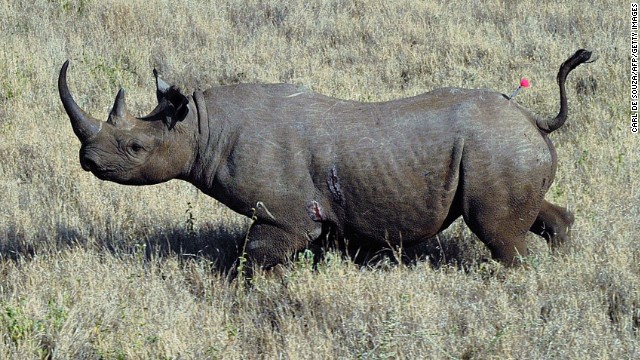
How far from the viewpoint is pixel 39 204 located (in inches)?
346

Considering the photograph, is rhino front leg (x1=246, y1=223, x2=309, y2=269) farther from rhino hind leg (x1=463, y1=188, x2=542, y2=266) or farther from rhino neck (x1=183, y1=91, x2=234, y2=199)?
rhino hind leg (x1=463, y1=188, x2=542, y2=266)

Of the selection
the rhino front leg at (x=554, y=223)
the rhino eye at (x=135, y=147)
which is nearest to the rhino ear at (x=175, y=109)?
the rhino eye at (x=135, y=147)

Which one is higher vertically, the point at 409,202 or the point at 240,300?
the point at 409,202

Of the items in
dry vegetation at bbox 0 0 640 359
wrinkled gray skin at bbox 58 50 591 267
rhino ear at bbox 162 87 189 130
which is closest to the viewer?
dry vegetation at bbox 0 0 640 359

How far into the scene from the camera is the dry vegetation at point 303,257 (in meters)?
5.85

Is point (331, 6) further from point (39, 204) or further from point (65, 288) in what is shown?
point (65, 288)

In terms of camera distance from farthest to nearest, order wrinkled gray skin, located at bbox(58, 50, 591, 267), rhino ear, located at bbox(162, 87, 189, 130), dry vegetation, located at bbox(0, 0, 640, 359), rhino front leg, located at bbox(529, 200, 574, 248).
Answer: rhino front leg, located at bbox(529, 200, 574, 248) < rhino ear, located at bbox(162, 87, 189, 130) < wrinkled gray skin, located at bbox(58, 50, 591, 267) < dry vegetation, located at bbox(0, 0, 640, 359)

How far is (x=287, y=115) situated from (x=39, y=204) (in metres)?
3.11

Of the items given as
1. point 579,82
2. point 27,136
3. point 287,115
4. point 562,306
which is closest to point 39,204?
point 27,136

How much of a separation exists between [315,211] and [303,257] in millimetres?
326

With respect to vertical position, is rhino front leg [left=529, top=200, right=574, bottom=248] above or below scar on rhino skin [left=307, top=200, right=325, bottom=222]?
below

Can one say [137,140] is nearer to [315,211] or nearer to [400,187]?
[315,211]

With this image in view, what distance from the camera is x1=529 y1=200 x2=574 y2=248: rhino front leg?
23.8 ft

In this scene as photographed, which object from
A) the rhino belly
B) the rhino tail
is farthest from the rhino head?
the rhino tail
